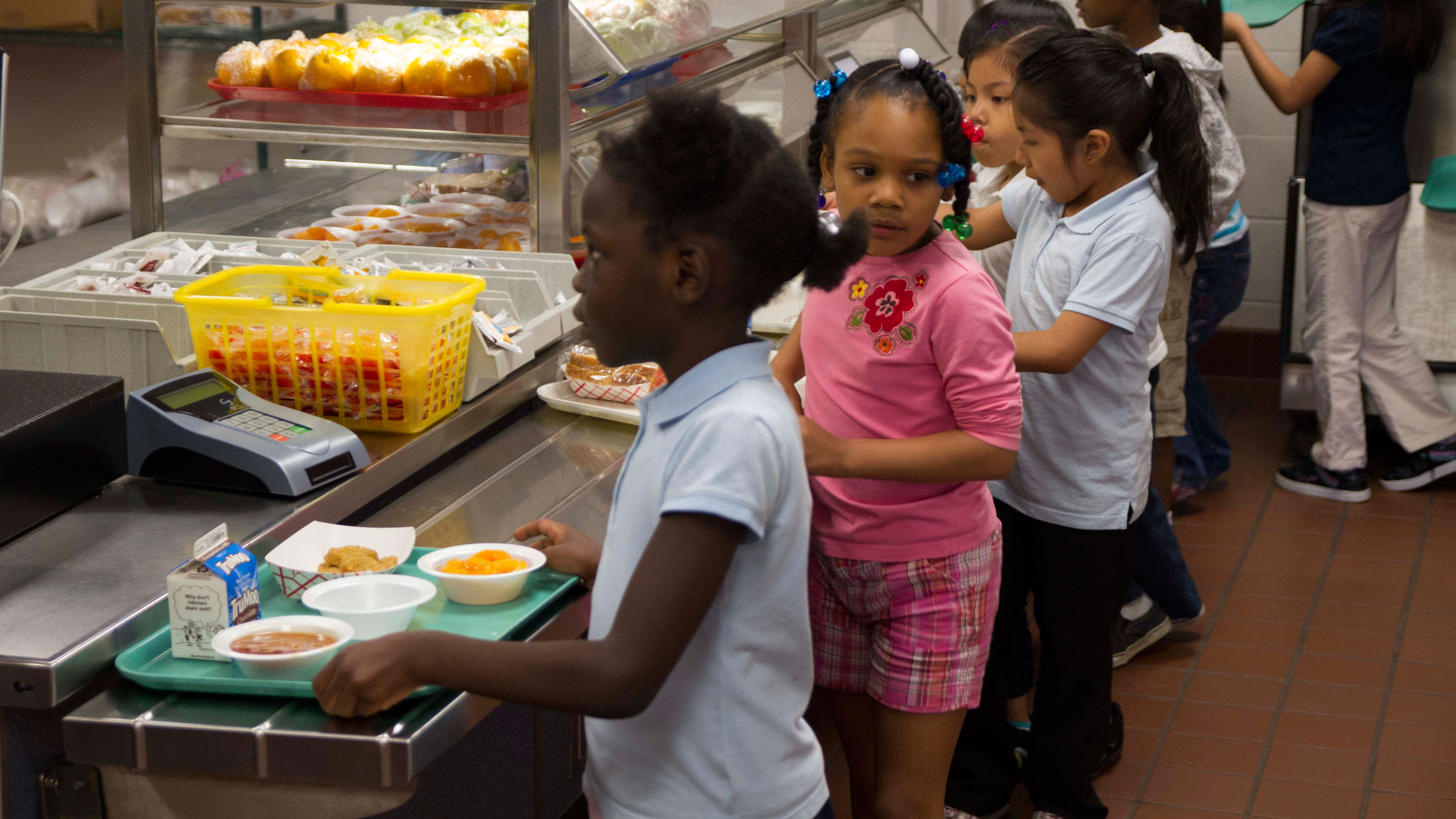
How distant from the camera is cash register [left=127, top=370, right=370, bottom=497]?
195cm

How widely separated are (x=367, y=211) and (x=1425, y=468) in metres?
3.75

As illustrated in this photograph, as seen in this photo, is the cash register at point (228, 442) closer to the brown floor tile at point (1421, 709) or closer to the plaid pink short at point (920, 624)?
the plaid pink short at point (920, 624)

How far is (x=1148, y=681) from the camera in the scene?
11.8ft

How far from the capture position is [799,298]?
3.37 m

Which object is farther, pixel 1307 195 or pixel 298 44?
pixel 1307 195

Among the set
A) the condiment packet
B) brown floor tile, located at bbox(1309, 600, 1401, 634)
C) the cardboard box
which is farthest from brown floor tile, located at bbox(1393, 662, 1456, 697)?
the cardboard box

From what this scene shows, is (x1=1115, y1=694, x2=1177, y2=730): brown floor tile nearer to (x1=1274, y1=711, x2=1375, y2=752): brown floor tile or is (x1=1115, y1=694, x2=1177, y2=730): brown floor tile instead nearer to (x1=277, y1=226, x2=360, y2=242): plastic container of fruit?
(x1=1274, y1=711, x2=1375, y2=752): brown floor tile

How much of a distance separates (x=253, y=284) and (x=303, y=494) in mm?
591

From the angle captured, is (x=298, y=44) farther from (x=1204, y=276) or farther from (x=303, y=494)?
(x=1204, y=276)

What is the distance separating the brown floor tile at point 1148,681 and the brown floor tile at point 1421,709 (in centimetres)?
49

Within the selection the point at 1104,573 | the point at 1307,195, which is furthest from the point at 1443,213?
the point at 1104,573

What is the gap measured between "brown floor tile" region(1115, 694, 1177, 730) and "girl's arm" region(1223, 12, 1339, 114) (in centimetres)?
229

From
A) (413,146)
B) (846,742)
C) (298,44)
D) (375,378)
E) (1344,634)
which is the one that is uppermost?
(298,44)

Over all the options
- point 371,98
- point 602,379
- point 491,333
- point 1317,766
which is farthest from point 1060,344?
point 371,98
